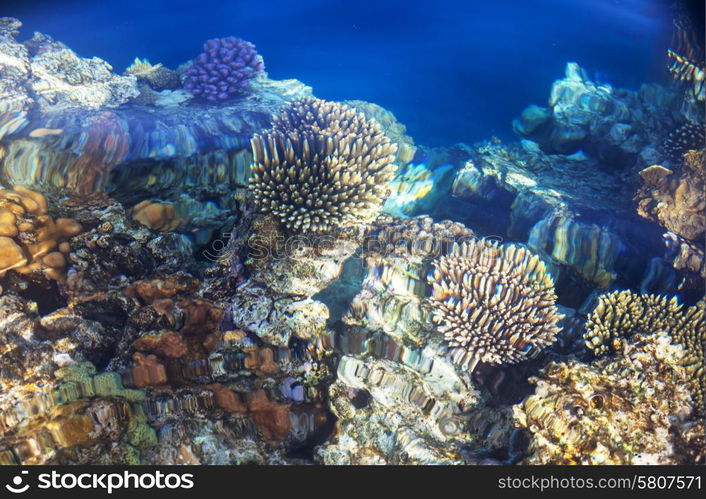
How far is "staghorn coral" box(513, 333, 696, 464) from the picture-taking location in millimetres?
2695

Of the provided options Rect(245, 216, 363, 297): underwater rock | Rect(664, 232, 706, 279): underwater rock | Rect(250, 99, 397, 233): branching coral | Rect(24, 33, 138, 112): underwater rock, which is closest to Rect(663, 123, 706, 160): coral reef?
Rect(664, 232, 706, 279): underwater rock

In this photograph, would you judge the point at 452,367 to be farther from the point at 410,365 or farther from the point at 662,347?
the point at 662,347

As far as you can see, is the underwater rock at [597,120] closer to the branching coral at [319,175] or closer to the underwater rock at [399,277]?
the underwater rock at [399,277]

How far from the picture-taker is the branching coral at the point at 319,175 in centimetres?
352

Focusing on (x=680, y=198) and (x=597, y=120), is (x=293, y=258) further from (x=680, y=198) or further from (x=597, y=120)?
(x=597, y=120)

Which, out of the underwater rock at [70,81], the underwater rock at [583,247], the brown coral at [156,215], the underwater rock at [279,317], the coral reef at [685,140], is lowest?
the underwater rock at [279,317]

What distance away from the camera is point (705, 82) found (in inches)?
183

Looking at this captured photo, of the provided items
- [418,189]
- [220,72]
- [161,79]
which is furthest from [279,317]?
[161,79]

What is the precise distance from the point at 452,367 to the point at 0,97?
5430 mm

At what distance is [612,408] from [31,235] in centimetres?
467
